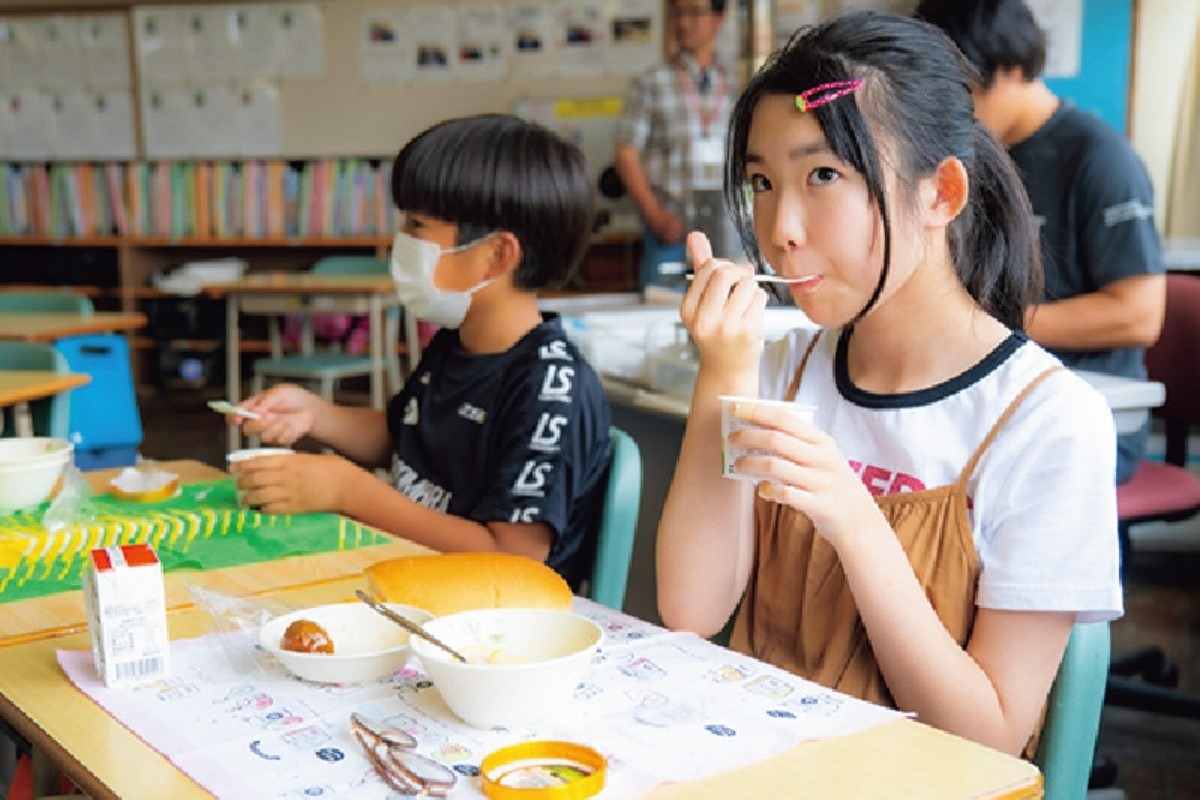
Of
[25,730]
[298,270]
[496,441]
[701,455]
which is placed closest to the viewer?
[25,730]

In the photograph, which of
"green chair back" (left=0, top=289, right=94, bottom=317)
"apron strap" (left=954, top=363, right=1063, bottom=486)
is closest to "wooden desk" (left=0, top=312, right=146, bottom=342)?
"green chair back" (left=0, top=289, right=94, bottom=317)

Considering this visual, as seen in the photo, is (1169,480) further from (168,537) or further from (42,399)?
(42,399)

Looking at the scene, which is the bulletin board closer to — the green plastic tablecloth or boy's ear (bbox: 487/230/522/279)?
boy's ear (bbox: 487/230/522/279)

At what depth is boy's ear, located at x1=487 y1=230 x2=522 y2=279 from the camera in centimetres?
195

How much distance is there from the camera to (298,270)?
727cm

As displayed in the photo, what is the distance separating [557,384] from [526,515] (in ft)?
0.73

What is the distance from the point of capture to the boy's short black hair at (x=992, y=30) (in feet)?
7.63

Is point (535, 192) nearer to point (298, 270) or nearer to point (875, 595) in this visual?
point (875, 595)

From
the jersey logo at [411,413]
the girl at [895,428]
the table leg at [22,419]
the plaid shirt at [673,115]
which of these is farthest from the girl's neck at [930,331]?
the plaid shirt at [673,115]

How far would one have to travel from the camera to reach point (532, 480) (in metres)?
1.69

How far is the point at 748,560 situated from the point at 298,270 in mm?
6278

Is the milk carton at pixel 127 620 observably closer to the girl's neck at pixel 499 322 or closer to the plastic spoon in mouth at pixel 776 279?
the plastic spoon in mouth at pixel 776 279

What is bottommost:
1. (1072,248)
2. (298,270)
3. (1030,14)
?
(298,270)

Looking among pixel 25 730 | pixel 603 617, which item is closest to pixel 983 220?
pixel 603 617
